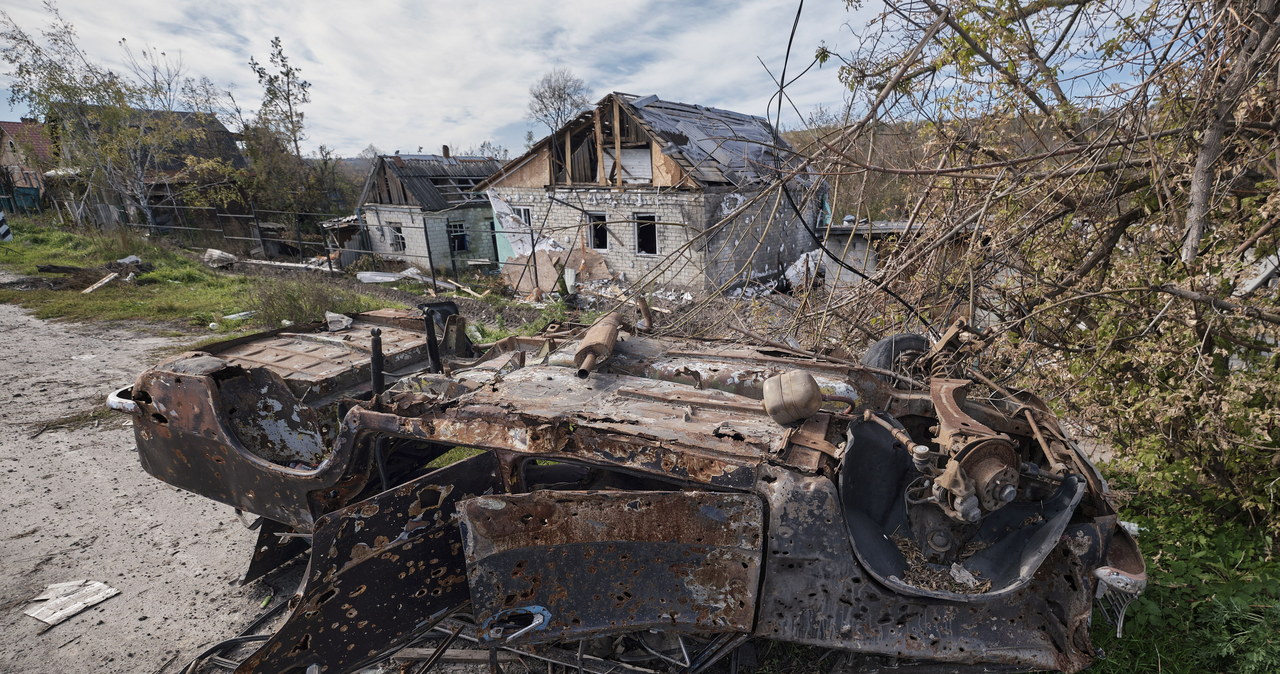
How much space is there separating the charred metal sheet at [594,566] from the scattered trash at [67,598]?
9.56 feet

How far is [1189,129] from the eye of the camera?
306cm

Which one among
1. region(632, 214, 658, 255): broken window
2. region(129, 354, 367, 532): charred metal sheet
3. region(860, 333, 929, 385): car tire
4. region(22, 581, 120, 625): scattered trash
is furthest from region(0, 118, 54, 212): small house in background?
region(860, 333, 929, 385): car tire

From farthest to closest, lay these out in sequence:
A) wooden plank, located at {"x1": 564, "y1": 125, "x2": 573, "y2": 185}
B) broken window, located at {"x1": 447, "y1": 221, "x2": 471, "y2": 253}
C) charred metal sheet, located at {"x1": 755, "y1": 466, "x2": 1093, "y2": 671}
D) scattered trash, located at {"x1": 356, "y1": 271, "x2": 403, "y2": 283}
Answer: broken window, located at {"x1": 447, "y1": 221, "x2": 471, "y2": 253} → scattered trash, located at {"x1": 356, "y1": 271, "x2": 403, "y2": 283} → wooden plank, located at {"x1": 564, "y1": 125, "x2": 573, "y2": 185} → charred metal sheet, located at {"x1": 755, "y1": 466, "x2": 1093, "y2": 671}

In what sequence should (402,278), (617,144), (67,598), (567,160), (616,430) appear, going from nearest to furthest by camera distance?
(616,430), (67,598), (617,144), (567,160), (402,278)

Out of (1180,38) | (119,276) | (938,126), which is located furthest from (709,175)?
(119,276)

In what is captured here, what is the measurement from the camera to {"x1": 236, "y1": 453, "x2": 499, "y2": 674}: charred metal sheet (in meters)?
2.39

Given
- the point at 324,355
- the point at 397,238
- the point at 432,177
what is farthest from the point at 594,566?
the point at 432,177

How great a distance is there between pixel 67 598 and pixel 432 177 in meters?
16.6

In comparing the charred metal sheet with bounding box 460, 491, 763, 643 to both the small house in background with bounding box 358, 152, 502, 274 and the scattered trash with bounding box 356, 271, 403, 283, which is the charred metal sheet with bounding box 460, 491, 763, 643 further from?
the small house in background with bounding box 358, 152, 502, 274

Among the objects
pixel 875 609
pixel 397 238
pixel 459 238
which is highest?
pixel 397 238

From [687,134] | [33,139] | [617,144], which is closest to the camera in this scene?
[617,144]

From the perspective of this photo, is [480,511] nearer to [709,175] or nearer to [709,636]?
[709,636]

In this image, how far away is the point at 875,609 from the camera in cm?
235

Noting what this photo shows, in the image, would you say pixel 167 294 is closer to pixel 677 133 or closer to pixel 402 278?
pixel 402 278
